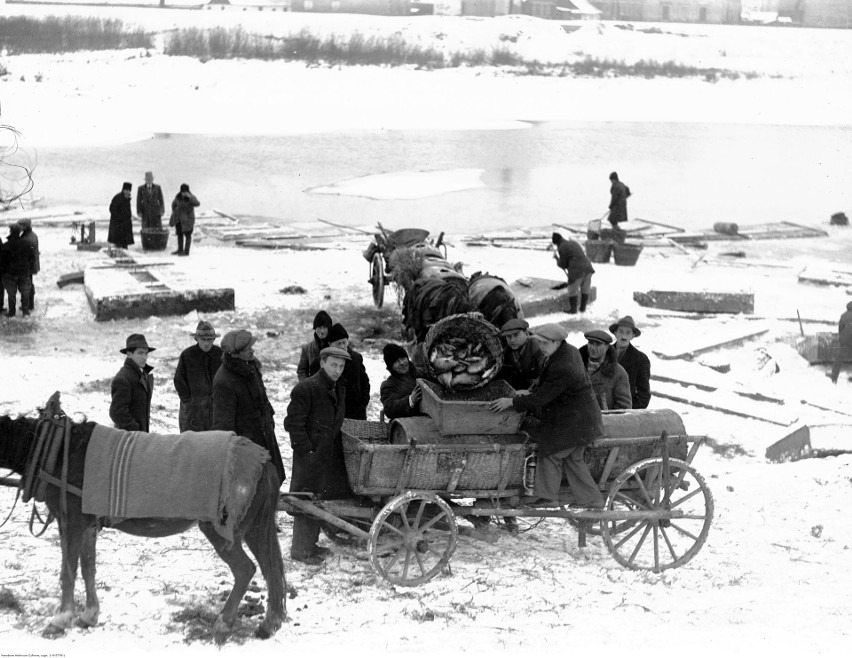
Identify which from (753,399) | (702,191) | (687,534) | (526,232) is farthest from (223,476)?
(702,191)

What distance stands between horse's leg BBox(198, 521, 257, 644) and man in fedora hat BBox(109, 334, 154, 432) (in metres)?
1.58

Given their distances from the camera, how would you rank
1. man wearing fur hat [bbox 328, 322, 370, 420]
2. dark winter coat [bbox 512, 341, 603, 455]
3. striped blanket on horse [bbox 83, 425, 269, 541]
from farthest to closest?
1. man wearing fur hat [bbox 328, 322, 370, 420]
2. dark winter coat [bbox 512, 341, 603, 455]
3. striped blanket on horse [bbox 83, 425, 269, 541]

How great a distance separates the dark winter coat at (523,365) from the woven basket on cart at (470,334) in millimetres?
888

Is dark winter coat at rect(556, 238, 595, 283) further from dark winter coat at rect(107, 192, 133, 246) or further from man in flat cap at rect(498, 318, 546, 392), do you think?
dark winter coat at rect(107, 192, 133, 246)

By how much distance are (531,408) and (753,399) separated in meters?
5.40

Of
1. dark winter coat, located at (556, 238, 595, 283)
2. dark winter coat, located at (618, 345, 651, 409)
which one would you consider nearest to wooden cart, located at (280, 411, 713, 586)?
dark winter coat, located at (618, 345, 651, 409)

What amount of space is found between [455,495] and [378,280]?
27.4ft

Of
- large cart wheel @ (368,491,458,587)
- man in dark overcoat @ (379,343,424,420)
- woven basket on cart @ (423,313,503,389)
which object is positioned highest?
woven basket on cart @ (423,313,503,389)

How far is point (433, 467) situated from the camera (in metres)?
6.59

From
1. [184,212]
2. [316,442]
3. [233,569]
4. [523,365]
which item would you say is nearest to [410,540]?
[316,442]

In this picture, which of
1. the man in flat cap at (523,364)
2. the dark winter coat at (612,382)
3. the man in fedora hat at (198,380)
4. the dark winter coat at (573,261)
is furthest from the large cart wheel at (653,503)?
the dark winter coat at (573,261)

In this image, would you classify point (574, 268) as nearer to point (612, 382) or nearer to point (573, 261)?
point (573, 261)

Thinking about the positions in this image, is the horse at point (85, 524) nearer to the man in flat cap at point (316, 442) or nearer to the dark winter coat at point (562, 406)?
the man in flat cap at point (316, 442)

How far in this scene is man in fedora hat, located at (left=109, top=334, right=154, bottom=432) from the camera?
7.34m
